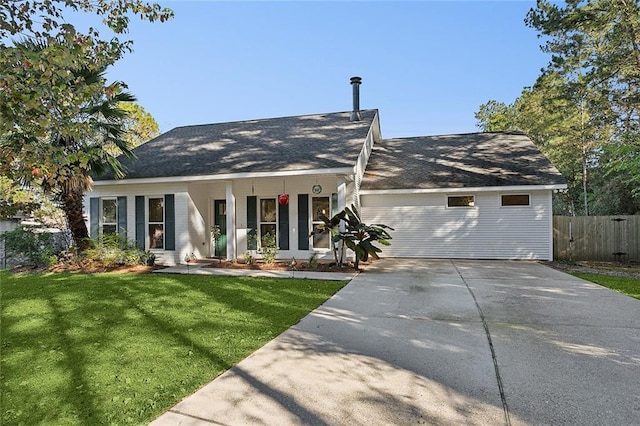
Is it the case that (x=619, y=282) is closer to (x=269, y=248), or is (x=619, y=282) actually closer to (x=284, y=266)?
(x=284, y=266)

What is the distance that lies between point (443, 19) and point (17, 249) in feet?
52.8

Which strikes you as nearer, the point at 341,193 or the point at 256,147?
the point at 341,193

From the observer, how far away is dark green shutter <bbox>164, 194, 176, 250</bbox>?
11562 mm

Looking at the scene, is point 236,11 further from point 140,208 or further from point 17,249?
point 17,249

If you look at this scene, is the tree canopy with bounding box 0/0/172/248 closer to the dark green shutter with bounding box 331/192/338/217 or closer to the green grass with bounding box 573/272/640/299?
the dark green shutter with bounding box 331/192/338/217

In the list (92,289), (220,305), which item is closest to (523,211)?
(220,305)

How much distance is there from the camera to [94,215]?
12.4 metres

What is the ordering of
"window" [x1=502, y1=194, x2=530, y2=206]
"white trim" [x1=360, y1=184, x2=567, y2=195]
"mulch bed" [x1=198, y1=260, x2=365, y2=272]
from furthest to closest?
"window" [x1=502, y1=194, x2=530, y2=206] < "white trim" [x1=360, y1=184, x2=567, y2=195] < "mulch bed" [x1=198, y1=260, x2=365, y2=272]

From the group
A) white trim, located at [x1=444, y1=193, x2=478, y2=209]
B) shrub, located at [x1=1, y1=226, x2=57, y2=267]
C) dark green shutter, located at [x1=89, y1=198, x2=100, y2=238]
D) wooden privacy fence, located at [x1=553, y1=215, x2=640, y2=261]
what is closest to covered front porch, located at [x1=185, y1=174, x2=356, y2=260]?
white trim, located at [x1=444, y1=193, x2=478, y2=209]

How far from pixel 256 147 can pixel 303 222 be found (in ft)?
10.6

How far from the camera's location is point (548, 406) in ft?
8.80

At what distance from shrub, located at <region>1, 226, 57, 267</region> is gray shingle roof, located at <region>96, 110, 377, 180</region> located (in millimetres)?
2911

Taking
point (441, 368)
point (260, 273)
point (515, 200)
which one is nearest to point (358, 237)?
point (260, 273)

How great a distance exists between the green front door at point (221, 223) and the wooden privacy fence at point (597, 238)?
11.6 m
